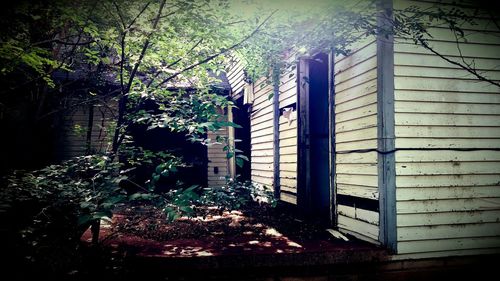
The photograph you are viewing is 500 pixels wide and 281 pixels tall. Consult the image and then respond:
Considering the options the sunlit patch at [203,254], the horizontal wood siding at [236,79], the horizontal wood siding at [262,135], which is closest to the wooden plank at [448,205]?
the sunlit patch at [203,254]

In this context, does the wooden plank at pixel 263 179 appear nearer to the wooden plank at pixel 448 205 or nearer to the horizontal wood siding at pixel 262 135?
the horizontal wood siding at pixel 262 135

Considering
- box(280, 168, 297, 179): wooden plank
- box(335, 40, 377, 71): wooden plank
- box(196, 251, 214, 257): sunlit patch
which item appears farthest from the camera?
box(280, 168, 297, 179): wooden plank

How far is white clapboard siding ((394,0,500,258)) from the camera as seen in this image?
3.76 m

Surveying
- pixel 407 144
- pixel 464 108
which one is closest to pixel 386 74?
pixel 407 144

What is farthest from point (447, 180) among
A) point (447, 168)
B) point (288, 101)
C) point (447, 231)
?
point (288, 101)

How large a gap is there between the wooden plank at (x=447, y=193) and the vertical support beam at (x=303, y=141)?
2.18m

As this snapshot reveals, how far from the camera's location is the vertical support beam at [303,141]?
5.76m

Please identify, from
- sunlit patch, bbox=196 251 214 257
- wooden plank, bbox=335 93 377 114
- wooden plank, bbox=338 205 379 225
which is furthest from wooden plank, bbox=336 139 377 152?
sunlit patch, bbox=196 251 214 257

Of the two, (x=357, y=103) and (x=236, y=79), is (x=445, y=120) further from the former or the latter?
(x=236, y=79)

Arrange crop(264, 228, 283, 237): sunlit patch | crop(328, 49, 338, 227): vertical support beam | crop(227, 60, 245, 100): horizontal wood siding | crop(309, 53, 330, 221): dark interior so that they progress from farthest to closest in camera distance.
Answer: crop(227, 60, 245, 100): horizontal wood siding, crop(309, 53, 330, 221): dark interior, crop(328, 49, 338, 227): vertical support beam, crop(264, 228, 283, 237): sunlit patch

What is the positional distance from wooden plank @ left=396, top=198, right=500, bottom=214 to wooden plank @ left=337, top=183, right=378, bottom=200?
324 mm

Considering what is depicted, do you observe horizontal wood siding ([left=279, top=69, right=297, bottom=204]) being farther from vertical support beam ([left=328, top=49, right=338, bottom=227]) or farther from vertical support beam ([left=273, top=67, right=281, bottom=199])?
vertical support beam ([left=328, top=49, right=338, bottom=227])

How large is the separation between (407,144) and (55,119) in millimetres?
9116

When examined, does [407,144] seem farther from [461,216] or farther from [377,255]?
[377,255]
